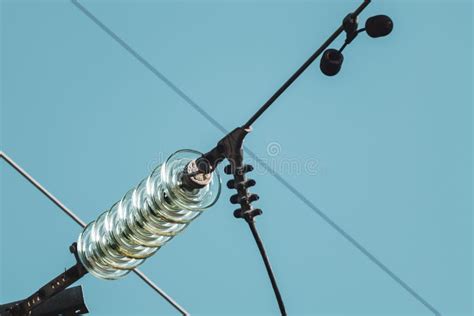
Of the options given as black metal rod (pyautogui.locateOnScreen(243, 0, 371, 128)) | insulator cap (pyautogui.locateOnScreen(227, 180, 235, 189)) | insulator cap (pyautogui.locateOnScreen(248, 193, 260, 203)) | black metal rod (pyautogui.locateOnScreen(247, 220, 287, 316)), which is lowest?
black metal rod (pyautogui.locateOnScreen(247, 220, 287, 316))

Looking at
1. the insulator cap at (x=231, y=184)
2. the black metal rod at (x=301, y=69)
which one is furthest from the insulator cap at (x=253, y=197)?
the black metal rod at (x=301, y=69)

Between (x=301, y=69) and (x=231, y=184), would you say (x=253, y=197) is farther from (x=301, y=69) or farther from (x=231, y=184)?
(x=301, y=69)

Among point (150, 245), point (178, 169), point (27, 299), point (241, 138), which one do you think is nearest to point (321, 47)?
point (241, 138)

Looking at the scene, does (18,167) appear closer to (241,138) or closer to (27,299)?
(27,299)

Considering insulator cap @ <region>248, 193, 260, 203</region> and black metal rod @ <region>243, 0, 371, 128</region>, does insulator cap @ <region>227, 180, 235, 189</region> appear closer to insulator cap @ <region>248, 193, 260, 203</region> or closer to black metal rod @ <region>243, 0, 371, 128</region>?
insulator cap @ <region>248, 193, 260, 203</region>

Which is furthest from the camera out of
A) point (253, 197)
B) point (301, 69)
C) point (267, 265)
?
point (267, 265)

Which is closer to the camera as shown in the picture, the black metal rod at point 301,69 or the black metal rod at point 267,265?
the black metal rod at point 301,69

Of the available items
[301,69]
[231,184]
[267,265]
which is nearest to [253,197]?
[231,184]

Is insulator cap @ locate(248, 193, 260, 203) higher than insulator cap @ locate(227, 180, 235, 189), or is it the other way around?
insulator cap @ locate(227, 180, 235, 189)

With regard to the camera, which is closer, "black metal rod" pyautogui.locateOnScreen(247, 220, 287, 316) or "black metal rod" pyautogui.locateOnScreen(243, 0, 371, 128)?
"black metal rod" pyautogui.locateOnScreen(243, 0, 371, 128)

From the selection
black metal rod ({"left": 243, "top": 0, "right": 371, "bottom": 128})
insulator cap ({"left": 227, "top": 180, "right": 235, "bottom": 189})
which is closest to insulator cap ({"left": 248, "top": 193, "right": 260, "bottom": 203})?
insulator cap ({"left": 227, "top": 180, "right": 235, "bottom": 189})

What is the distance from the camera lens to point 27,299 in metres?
6.96

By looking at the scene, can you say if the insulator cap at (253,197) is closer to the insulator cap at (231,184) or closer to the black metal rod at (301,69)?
the insulator cap at (231,184)

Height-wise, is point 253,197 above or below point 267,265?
above
